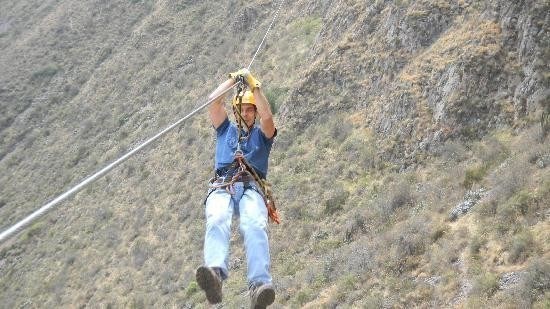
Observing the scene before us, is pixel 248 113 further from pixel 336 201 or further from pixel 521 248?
pixel 336 201

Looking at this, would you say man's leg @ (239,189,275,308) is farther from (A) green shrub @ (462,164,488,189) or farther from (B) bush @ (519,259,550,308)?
(A) green shrub @ (462,164,488,189)

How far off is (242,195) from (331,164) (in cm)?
1096

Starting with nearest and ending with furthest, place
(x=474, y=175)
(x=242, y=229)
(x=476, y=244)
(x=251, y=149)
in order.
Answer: (x=242, y=229)
(x=251, y=149)
(x=476, y=244)
(x=474, y=175)

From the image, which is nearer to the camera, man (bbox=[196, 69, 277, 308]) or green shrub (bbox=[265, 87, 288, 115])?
man (bbox=[196, 69, 277, 308])

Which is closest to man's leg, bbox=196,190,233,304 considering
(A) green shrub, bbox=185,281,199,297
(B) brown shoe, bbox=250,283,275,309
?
(B) brown shoe, bbox=250,283,275,309

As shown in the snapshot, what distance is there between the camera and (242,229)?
195 inches

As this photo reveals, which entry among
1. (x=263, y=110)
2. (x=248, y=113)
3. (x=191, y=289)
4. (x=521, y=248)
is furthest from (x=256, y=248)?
(x=191, y=289)

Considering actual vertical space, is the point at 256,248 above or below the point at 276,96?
above

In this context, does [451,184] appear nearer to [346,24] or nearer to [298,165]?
[298,165]

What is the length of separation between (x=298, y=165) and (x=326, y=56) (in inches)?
171

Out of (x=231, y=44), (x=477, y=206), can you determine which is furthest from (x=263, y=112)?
(x=231, y=44)

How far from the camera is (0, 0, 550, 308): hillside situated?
961cm

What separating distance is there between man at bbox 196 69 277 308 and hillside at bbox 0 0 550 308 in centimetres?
387

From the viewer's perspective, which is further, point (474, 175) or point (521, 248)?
point (474, 175)
